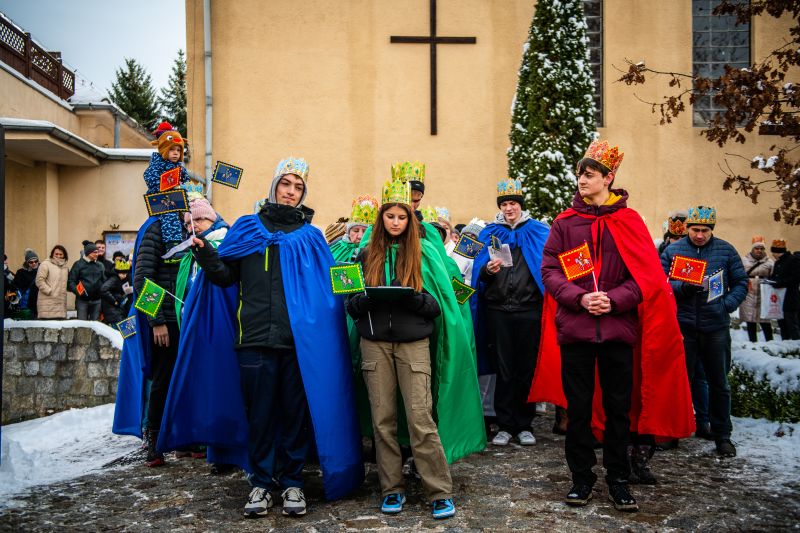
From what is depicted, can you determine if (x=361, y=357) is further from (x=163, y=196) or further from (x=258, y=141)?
(x=258, y=141)

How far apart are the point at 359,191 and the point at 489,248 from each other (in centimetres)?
1019

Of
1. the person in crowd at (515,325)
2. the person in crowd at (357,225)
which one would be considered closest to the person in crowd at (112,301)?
the person in crowd at (357,225)

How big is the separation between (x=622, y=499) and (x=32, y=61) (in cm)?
2133

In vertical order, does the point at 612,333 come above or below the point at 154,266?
below

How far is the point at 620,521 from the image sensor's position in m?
4.40

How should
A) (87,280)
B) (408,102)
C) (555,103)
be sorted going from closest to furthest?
(87,280), (555,103), (408,102)

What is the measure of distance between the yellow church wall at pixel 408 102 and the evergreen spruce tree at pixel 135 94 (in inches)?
1201

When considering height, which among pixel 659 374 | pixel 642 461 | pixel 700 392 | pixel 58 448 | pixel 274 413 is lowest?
pixel 58 448

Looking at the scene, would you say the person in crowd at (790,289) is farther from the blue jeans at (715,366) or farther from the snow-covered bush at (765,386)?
the blue jeans at (715,366)

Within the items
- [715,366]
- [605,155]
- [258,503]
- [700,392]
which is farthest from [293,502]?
[700,392]

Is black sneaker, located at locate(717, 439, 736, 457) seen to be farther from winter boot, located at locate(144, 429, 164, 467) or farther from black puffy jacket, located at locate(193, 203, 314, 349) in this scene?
winter boot, located at locate(144, 429, 164, 467)

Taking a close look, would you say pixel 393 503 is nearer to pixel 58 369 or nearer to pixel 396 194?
pixel 396 194

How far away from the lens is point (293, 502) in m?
4.59

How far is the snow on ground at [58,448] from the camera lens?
19.1 ft
